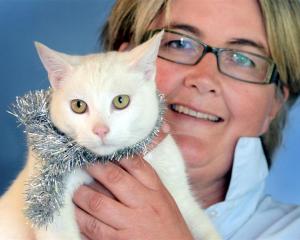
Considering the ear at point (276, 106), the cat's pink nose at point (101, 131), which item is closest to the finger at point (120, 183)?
the cat's pink nose at point (101, 131)

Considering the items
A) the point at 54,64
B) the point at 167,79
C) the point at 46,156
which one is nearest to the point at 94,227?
the point at 46,156

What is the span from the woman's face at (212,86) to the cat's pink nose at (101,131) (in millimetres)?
393

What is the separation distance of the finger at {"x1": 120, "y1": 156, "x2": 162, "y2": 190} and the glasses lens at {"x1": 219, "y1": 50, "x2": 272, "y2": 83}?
38 centimetres

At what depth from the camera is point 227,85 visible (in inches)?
46.1

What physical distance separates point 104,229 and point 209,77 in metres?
0.43

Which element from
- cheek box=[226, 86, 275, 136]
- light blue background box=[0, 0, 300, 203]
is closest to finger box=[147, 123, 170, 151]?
cheek box=[226, 86, 275, 136]

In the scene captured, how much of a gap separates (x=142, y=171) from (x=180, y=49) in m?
0.40

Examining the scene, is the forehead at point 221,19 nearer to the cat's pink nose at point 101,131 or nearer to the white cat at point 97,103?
the white cat at point 97,103

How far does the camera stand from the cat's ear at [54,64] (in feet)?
2.57

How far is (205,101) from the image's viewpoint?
1130 mm

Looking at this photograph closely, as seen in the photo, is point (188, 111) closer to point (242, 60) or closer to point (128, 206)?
point (242, 60)

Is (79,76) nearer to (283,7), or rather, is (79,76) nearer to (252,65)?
(252,65)

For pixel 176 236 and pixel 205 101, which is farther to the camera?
pixel 205 101

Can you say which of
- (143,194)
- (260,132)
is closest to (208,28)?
(260,132)
